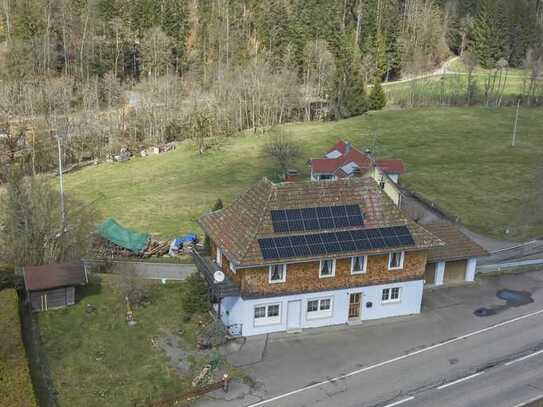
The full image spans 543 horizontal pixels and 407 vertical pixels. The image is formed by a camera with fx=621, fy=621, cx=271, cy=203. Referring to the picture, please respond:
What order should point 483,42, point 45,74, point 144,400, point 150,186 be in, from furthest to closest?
point 483,42
point 45,74
point 150,186
point 144,400

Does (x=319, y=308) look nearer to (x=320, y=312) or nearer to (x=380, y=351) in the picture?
(x=320, y=312)

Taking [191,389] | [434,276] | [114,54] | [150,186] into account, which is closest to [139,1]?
[114,54]

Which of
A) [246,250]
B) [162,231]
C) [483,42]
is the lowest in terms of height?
[162,231]

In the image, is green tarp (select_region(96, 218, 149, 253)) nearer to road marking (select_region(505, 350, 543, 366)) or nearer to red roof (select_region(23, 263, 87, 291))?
red roof (select_region(23, 263, 87, 291))

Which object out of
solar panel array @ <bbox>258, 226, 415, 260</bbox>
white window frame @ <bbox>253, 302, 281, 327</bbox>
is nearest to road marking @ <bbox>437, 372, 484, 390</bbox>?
solar panel array @ <bbox>258, 226, 415, 260</bbox>

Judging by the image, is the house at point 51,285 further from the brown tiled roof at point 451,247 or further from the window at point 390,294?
the brown tiled roof at point 451,247

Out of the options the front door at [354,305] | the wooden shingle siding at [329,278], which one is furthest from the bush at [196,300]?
the front door at [354,305]

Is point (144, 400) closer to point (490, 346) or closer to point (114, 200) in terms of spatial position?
point (490, 346)
